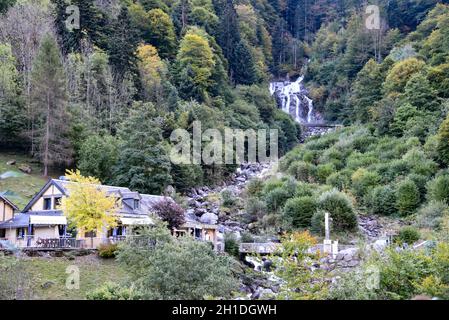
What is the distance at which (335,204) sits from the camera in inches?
1554

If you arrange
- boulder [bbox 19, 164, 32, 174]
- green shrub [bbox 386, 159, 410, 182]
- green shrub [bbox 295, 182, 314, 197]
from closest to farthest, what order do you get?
boulder [bbox 19, 164, 32, 174] → green shrub [bbox 295, 182, 314, 197] → green shrub [bbox 386, 159, 410, 182]

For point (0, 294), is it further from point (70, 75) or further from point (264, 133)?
point (264, 133)

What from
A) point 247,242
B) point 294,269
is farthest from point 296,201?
point 294,269

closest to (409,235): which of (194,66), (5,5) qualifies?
(194,66)

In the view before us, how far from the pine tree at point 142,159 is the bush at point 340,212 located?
12.8m

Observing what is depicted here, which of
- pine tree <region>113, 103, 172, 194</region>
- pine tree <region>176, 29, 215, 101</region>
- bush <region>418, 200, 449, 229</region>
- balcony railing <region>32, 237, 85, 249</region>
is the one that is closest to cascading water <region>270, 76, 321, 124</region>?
pine tree <region>176, 29, 215, 101</region>

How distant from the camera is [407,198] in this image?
41.9 meters

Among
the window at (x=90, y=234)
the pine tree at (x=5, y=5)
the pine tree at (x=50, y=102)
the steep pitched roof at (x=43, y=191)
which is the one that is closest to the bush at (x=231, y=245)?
the window at (x=90, y=234)

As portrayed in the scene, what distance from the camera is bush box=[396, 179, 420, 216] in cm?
4178

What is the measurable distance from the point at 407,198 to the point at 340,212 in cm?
646

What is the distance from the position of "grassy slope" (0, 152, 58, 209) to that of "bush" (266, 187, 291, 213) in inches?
700

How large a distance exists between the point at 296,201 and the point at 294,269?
23.5 metres

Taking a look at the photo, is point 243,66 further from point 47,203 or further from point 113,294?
point 113,294

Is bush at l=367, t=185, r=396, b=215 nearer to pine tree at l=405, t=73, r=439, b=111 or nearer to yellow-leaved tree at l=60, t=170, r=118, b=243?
pine tree at l=405, t=73, r=439, b=111
